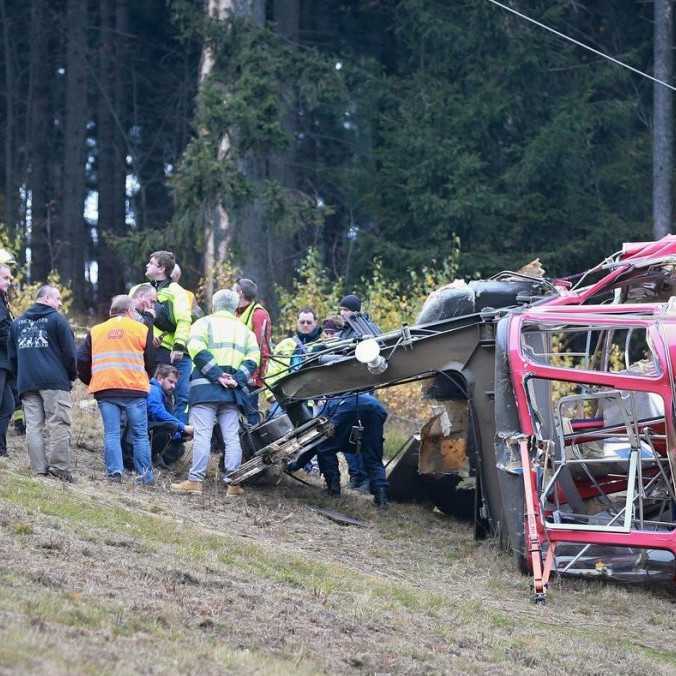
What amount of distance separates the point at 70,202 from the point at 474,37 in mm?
11046

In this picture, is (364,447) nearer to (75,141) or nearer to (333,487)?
(333,487)

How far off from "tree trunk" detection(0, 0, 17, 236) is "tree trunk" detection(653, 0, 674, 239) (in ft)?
54.6

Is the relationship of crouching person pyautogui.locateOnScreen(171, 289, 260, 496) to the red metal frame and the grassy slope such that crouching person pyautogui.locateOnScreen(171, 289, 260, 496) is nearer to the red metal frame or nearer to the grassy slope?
the grassy slope

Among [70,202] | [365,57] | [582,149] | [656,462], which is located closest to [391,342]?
[656,462]

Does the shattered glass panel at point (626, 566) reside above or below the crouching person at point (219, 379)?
below

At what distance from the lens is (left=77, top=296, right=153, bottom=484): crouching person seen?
12805mm

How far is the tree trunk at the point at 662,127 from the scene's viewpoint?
94.7 ft

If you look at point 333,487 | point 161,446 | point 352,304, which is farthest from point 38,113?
point 333,487

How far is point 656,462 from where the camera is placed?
11391 mm

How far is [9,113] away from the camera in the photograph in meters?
39.6

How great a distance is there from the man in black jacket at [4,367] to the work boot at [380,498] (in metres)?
3.59

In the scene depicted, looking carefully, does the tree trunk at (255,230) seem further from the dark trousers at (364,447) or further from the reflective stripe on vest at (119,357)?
the reflective stripe on vest at (119,357)

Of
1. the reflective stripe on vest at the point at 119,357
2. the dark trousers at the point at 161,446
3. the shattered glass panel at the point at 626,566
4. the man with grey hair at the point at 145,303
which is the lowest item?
the shattered glass panel at the point at 626,566

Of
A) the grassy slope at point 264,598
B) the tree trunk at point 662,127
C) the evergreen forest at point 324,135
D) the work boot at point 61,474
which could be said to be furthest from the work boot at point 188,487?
the tree trunk at point 662,127
